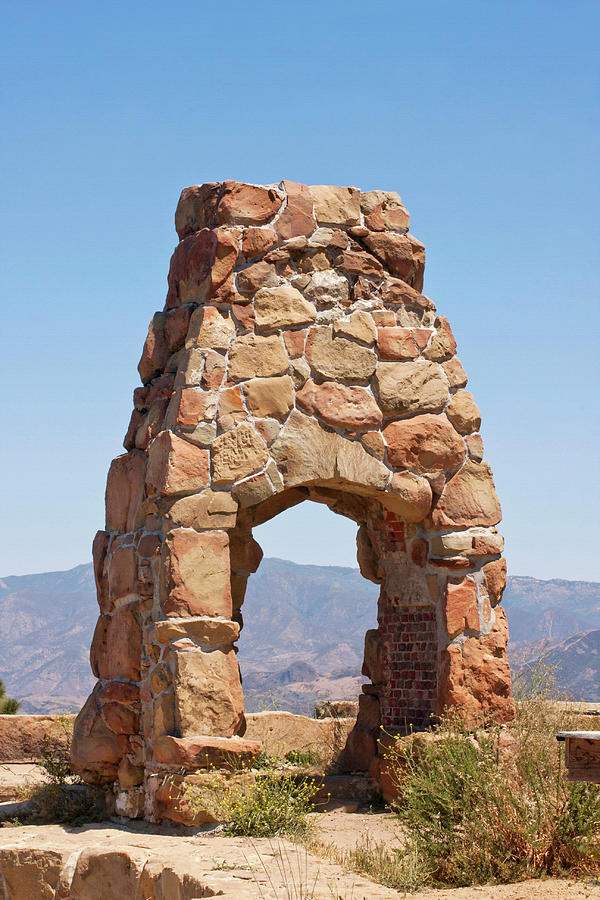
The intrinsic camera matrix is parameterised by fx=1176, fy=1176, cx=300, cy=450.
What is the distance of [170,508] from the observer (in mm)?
8172

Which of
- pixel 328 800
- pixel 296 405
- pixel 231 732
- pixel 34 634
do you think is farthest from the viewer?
pixel 34 634

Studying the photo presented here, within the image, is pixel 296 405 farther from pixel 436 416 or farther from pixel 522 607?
pixel 522 607

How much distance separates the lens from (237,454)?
835 cm

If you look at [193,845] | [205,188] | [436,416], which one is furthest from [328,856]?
[205,188]

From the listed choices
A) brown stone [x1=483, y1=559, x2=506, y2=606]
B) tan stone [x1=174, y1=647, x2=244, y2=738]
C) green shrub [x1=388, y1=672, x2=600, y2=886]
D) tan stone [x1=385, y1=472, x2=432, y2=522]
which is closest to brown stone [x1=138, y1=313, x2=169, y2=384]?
tan stone [x1=385, y1=472, x2=432, y2=522]

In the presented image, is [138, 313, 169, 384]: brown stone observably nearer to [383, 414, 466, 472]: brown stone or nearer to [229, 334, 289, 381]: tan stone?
[229, 334, 289, 381]: tan stone

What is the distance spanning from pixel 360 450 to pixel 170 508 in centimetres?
156

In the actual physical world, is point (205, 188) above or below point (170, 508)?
above

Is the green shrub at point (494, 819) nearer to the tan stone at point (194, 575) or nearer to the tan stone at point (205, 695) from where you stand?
the tan stone at point (205, 695)

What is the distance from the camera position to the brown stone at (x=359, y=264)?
9062mm

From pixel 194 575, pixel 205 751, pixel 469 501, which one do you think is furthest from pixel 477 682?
pixel 194 575

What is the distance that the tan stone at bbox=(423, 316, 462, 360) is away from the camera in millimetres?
9324

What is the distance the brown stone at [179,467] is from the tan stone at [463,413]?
7.09 feet

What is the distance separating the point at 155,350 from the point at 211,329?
2.74 ft
